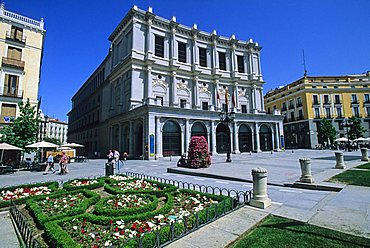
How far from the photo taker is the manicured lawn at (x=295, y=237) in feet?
11.9

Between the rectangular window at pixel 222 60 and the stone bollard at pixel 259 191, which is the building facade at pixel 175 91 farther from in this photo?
the stone bollard at pixel 259 191

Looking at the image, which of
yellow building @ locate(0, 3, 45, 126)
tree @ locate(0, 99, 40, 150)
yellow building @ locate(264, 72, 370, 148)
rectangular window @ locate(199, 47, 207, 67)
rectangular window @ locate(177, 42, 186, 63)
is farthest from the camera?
yellow building @ locate(264, 72, 370, 148)

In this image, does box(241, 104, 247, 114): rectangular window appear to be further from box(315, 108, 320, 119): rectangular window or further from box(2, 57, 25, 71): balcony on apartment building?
box(2, 57, 25, 71): balcony on apartment building

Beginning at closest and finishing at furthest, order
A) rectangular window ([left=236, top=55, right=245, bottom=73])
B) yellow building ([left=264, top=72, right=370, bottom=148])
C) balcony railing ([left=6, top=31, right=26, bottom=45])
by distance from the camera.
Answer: balcony railing ([left=6, top=31, right=26, bottom=45]), rectangular window ([left=236, top=55, right=245, bottom=73]), yellow building ([left=264, top=72, right=370, bottom=148])

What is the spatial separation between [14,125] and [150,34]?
73.7ft

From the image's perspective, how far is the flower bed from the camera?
11.7 feet

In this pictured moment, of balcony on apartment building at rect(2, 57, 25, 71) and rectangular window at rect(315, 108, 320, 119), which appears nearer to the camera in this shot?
balcony on apartment building at rect(2, 57, 25, 71)

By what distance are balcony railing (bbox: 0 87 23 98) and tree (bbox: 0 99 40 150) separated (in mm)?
5407

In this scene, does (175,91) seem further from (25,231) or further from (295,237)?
(295,237)

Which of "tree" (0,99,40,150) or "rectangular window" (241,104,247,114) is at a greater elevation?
"rectangular window" (241,104,247,114)

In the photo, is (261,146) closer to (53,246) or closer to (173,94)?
(173,94)

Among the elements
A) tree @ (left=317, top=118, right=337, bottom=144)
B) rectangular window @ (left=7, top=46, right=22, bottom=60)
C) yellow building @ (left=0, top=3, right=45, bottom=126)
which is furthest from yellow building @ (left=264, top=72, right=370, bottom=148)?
rectangular window @ (left=7, top=46, right=22, bottom=60)

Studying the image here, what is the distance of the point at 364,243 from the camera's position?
360cm

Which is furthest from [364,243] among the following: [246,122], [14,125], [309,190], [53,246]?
[246,122]
